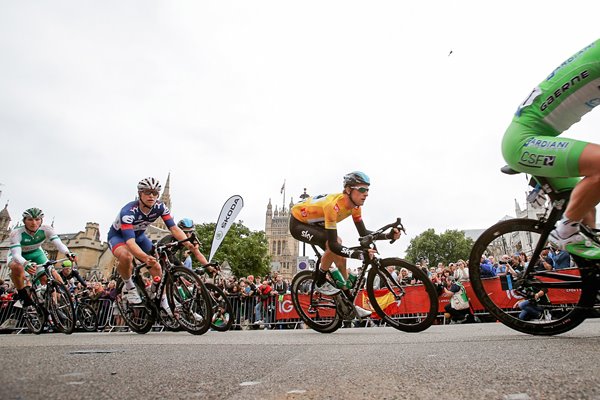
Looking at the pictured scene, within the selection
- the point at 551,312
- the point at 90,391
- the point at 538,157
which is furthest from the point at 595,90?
the point at 90,391

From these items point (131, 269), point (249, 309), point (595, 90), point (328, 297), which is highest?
point (595, 90)

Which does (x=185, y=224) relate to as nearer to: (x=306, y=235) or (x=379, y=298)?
(x=306, y=235)

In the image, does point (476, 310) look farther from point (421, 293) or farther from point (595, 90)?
point (595, 90)

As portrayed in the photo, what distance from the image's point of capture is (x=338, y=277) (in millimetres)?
5793

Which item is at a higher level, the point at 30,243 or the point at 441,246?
the point at 441,246

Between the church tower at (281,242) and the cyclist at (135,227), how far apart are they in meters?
123

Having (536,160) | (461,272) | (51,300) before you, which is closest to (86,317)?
(51,300)

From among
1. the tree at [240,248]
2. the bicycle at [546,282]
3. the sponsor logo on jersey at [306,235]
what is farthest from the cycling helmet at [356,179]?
the tree at [240,248]

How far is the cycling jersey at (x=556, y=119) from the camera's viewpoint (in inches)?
107

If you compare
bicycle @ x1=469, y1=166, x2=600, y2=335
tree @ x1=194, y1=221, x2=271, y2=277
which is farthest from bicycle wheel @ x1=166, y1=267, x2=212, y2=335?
tree @ x1=194, y1=221, x2=271, y2=277

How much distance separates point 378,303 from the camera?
497 centimetres

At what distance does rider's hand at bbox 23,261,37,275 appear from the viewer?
7.79m

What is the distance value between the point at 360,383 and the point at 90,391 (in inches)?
38.5

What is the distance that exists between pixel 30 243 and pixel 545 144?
9.48 m
